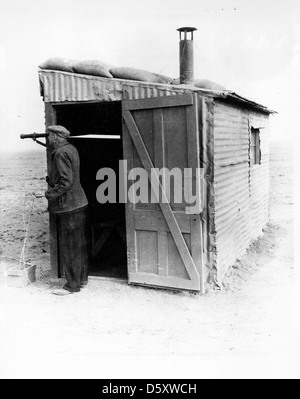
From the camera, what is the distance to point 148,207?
6.81 meters

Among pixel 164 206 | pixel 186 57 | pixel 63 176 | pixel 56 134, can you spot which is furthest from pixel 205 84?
pixel 63 176

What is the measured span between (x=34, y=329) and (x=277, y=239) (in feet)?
21.4

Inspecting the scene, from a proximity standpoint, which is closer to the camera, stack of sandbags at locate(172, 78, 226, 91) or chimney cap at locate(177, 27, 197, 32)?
chimney cap at locate(177, 27, 197, 32)

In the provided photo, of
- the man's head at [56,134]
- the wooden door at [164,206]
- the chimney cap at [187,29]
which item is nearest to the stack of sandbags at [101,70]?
the wooden door at [164,206]

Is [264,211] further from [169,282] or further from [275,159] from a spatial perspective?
[275,159]

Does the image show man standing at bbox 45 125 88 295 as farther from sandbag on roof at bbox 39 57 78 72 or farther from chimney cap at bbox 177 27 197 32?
chimney cap at bbox 177 27 197 32

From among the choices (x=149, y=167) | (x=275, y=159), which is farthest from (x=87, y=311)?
(x=275, y=159)

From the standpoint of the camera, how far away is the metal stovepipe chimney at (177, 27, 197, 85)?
278 inches

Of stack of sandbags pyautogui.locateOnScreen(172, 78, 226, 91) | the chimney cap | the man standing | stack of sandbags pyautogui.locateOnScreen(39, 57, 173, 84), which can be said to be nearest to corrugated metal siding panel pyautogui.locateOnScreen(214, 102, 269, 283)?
stack of sandbags pyautogui.locateOnScreen(172, 78, 226, 91)

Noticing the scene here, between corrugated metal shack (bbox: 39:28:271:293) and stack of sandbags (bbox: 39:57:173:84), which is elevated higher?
stack of sandbags (bbox: 39:57:173:84)

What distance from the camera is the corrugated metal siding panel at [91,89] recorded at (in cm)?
657

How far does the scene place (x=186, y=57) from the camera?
7094 millimetres

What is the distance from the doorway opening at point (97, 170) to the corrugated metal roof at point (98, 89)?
0.41m

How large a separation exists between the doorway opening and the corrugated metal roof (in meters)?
0.41
